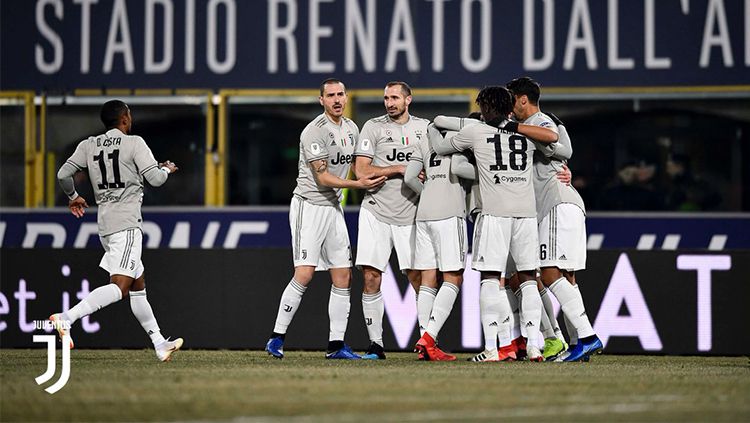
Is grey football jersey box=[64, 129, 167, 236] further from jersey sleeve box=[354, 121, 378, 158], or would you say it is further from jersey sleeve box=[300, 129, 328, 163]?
jersey sleeve box=[354, 121, 378, 158]

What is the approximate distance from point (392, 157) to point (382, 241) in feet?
2.14

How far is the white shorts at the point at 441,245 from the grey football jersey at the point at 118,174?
6.88 feet

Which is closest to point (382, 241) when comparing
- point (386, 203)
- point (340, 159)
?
point (386, 203)

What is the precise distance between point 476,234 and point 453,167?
57 centimetres

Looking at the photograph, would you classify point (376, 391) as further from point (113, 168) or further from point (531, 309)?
point (113, 168)

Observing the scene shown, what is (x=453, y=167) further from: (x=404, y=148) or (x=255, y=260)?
(x=255, y=260)

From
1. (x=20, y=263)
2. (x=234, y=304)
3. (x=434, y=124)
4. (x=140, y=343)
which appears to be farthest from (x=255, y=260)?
(x=434, y=124)

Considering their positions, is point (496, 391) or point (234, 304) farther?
point (234, 304)

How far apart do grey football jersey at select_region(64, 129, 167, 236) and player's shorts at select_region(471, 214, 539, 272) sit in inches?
94.3

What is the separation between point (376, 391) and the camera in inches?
309

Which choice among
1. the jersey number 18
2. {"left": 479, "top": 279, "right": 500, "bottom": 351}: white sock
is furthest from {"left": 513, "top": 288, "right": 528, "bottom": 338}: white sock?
the jersey number 18

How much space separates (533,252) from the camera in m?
10.4

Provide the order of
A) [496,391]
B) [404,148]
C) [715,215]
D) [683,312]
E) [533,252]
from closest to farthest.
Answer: [496,391]
[533,252]
[404,148]
[683,312]
[715,215]

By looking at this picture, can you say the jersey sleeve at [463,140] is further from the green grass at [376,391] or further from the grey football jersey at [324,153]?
the green grass at [376,391]
